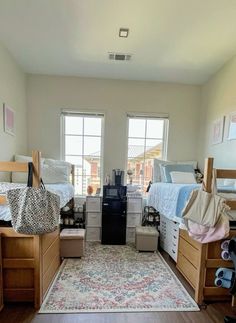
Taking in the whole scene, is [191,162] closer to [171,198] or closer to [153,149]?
[153,149]

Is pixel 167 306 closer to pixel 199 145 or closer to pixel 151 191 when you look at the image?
pixel 151 191

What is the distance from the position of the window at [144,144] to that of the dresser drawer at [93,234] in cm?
106

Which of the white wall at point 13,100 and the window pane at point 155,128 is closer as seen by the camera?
the white wall at point 13,100

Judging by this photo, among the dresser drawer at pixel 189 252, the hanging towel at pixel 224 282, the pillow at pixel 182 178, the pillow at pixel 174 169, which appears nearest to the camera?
the hanging towel at pixel 224 282

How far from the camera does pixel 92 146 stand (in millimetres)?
4023

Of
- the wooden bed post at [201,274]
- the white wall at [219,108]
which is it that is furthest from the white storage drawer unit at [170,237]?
the white wall at [219,108]

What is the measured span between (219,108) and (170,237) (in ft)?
6.92

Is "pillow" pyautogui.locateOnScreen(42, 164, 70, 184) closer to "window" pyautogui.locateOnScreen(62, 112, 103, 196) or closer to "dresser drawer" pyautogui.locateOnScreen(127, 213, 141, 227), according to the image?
"window" pyautogui.locateOnScreen(62, 112, 103, 196)

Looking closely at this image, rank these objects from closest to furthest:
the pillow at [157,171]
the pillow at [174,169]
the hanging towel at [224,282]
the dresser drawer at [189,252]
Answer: the hanging towel at [224,282] < the dresser drawer at [189,252] < the pillow at [174,169] < the pillow at [157,171]

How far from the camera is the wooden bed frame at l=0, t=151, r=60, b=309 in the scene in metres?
1.82

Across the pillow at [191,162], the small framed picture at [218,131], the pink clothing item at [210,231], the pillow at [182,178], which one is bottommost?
the pink clothing item at [210,231]

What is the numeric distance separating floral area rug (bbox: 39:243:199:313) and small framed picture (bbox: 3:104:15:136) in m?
2.00

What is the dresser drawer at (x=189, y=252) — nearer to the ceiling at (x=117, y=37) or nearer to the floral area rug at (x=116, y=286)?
the floral area rug at (x=116, y=286)

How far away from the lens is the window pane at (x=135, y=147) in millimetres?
4047
